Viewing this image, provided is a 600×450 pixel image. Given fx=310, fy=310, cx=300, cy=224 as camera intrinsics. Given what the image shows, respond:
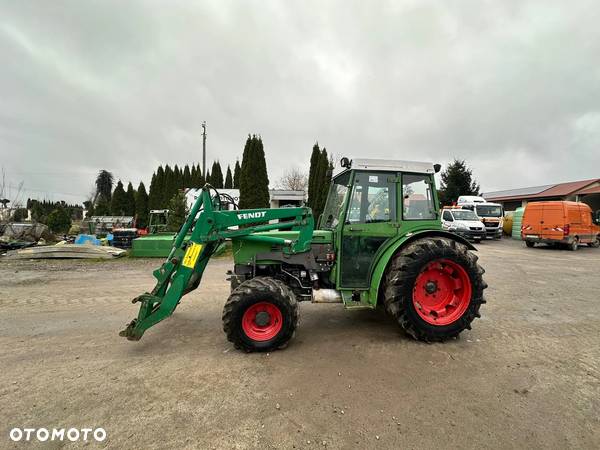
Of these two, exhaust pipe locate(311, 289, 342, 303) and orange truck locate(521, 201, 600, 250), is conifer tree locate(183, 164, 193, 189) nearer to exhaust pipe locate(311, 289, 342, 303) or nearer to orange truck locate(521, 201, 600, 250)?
orange truck locate(521, 201, 600, 250)

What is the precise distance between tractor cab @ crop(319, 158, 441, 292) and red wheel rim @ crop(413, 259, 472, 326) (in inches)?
21.3

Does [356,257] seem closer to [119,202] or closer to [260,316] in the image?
[260,316]

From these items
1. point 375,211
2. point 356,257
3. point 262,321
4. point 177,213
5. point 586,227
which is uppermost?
point 177,213

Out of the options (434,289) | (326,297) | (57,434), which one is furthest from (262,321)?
(434,289)

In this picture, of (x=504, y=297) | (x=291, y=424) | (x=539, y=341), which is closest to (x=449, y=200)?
(x=504, y=297)

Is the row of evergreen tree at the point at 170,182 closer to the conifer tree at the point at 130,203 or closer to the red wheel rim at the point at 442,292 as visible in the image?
the conifer tree at the point at 130,203

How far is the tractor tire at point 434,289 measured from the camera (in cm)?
358

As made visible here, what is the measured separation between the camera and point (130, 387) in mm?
2771

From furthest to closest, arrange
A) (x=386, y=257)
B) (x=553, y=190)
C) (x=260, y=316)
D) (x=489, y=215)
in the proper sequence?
1. (x=553, y=190)
2. (x=489, y=215)
3. (x=386, y=257)
4. (x=260, y=316)

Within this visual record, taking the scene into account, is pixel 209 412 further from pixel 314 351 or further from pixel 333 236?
pixel 333 236

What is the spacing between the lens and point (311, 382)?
9.43 ft

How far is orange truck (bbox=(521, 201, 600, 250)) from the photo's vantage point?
542 inches

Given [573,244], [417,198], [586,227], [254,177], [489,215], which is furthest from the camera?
[489,215]

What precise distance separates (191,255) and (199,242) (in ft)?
0.57
